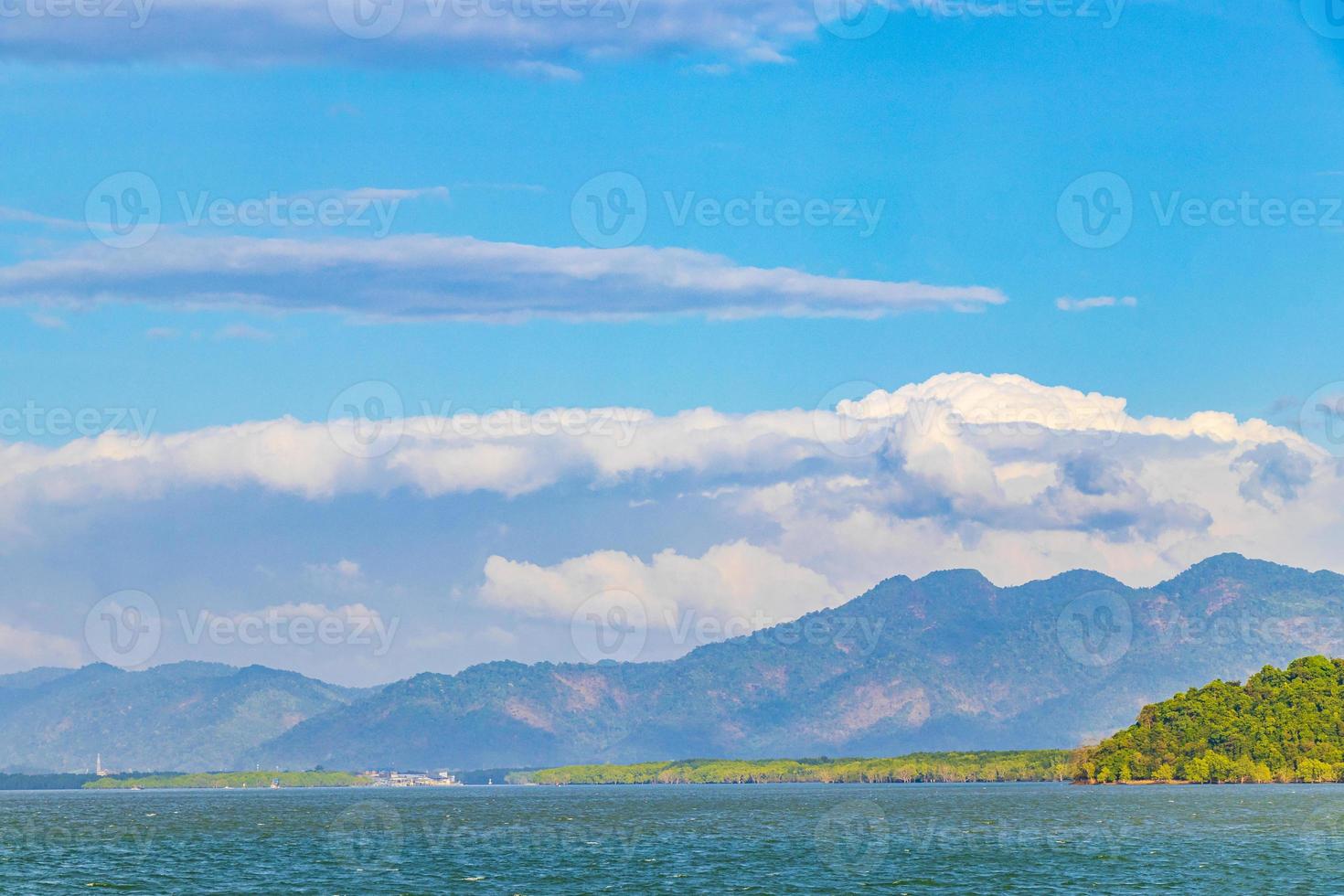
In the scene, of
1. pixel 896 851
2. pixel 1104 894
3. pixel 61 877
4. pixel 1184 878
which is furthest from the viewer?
pixel 896 851

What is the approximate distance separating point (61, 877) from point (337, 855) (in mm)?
35493

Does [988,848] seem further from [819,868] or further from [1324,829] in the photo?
[1324,829]

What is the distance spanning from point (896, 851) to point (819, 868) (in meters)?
24.4

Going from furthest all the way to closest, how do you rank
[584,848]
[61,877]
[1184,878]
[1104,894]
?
[584,848]
[61,877]
[1184,878]
[1104,894]

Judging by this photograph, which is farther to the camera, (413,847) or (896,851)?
(413,847)

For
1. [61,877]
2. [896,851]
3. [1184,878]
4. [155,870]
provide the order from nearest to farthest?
[1184,878] < [61,877] < [155,870] < [896,851]

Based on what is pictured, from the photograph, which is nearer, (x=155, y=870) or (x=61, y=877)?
(x=61, y=877)

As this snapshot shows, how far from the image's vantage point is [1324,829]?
197 meters

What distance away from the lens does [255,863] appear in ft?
555

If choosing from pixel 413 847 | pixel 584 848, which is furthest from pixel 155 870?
pixel 584 848

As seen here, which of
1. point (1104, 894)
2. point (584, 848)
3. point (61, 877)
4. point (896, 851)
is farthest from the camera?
point (584, 848)

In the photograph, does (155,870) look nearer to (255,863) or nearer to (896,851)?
(255,863)

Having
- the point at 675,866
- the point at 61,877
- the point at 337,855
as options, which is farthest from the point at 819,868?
the point at 61,877

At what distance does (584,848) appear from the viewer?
19100cm
